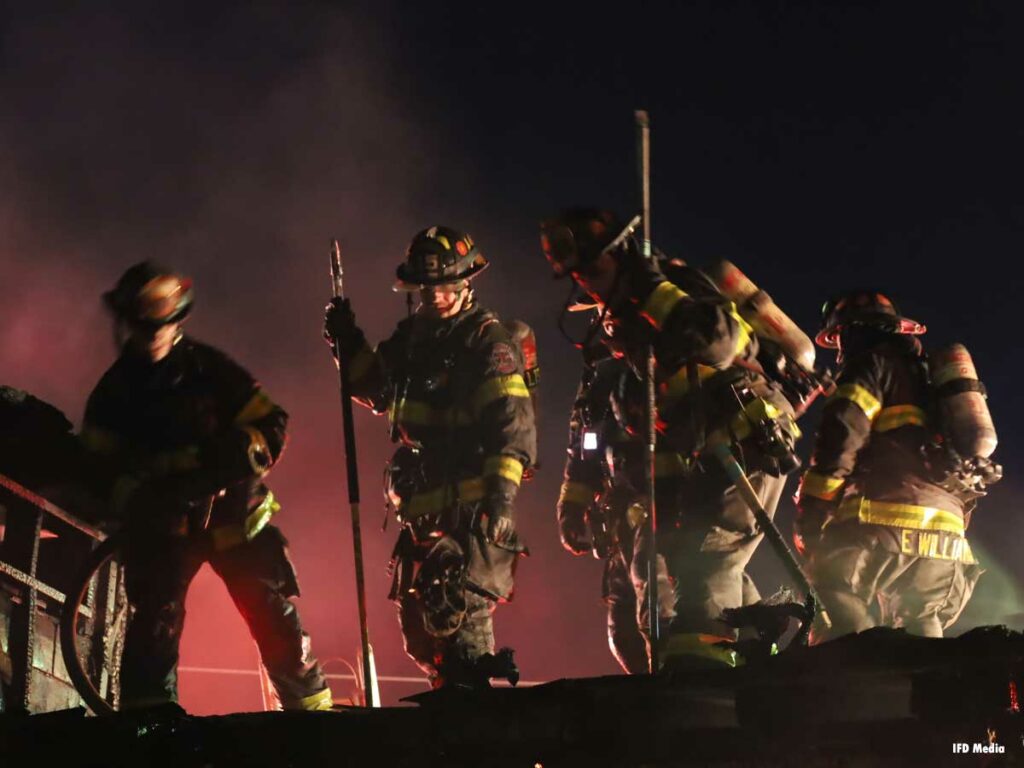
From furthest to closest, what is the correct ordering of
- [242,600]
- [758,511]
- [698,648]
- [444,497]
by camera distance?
[444,497] < [242,600] < [758,511] < [698,648]

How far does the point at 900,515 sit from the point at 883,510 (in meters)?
0.10

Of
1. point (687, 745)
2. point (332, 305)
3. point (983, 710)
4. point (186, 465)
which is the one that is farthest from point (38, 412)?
point (983, 710)

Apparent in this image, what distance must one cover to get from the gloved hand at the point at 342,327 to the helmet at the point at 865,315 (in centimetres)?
303

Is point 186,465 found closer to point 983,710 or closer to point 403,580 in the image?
point 403,580

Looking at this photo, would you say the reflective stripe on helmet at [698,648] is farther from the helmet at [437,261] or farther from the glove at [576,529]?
the helmet at [437,261]

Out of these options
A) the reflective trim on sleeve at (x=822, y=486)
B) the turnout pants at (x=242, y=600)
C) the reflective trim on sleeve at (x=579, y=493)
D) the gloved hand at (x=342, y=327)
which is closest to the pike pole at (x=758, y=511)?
the reflective trim on sleeve at (x=579, y=493)

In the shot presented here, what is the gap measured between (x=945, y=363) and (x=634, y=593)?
89.4 inches

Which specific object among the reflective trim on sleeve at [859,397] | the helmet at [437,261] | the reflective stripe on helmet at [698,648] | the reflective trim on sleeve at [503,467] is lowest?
the reflective stripe on helmet at [698,648]

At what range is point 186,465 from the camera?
21.7ft

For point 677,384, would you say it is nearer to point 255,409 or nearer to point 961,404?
point 961,404

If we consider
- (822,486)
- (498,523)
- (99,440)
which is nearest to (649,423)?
(498,523)

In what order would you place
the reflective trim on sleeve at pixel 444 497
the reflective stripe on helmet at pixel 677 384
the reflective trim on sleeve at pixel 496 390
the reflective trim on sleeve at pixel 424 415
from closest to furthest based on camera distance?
the reflective stripe on helmet at pixel 677 384 < the reflective trim on sleeve at pixel 444 497 < the reflective trim on sleeve at pixel 496 390 < the reflective trim on sleeve at pixel 424 415

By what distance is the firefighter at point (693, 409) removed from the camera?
6.05 meters

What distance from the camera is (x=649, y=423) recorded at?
251 inches
